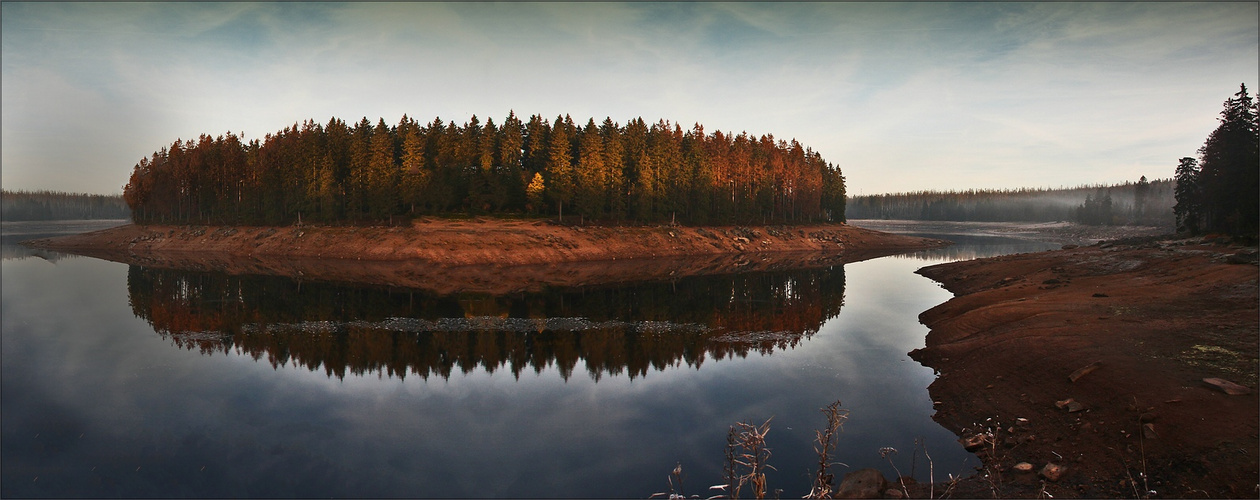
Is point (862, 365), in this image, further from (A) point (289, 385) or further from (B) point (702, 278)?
(B) point (702, 278)

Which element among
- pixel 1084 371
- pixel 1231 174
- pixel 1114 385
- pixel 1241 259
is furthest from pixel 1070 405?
pixel 1231 174

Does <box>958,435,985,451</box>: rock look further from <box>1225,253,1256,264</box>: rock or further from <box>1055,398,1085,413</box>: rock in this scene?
<box>1225,253,1256,264</box>: rock

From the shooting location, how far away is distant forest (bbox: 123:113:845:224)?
87.9 meters

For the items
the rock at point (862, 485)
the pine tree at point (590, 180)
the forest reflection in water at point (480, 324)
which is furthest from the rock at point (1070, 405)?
the pine tree at point (590, 180)

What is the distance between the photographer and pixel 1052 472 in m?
12.4

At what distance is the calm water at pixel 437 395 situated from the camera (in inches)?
543

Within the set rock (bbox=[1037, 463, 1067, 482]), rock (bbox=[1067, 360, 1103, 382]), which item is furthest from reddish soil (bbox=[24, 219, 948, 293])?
rock (bbox=[1037, 463, 1067, 482])

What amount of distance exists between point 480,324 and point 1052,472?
27579mm

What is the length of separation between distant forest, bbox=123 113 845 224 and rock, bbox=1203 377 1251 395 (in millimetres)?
76679

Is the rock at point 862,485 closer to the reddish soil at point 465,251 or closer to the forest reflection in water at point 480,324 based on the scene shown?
the forest reflection in water at point 480,324

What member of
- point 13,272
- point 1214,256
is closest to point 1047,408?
point 1214,256

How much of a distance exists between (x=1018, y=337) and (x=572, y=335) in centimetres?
2071

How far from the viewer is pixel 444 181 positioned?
8856 cm

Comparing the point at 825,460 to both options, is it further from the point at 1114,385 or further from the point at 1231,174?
the point at 1231,174
